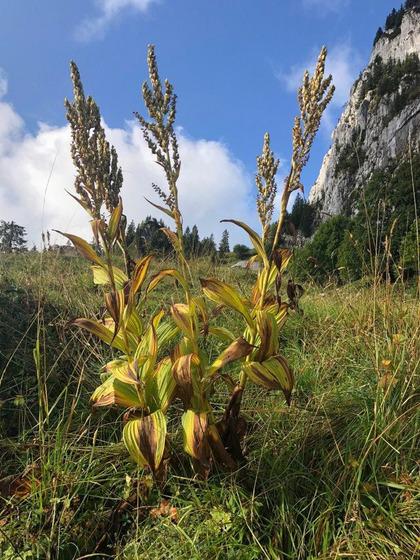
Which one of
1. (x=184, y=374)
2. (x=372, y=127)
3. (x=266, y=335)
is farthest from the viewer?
(x=372, y=127)

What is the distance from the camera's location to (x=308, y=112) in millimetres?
1648

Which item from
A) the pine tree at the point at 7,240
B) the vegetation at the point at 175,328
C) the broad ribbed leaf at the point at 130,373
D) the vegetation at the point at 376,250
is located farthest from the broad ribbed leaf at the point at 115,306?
the pine tree at the point at 7,240

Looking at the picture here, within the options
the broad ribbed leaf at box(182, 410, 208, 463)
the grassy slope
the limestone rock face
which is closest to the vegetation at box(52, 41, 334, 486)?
the broad ribbed leaf at box(182, 410, 208, 463)

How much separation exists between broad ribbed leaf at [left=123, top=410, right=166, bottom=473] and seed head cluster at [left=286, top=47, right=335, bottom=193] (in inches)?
47.9

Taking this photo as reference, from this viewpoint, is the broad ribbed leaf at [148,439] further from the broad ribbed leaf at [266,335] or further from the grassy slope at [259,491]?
the broad ribbed leaf at [266,335]

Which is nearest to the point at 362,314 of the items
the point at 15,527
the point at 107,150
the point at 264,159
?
the point at 264,159

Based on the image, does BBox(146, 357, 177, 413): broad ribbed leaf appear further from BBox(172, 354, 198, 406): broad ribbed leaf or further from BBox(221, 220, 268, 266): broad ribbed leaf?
BBox(221, 220, 268, 266): broad ribbed leaf

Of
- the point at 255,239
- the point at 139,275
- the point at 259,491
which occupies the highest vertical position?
the point at 255,239

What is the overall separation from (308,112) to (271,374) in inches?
47.7

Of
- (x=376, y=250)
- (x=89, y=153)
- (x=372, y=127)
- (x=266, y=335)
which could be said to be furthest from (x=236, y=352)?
(x=372, y=127)

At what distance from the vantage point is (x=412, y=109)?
69562mm

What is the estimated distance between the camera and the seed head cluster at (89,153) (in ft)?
5.57

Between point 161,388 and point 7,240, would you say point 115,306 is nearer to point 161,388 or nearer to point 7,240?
point 161,388

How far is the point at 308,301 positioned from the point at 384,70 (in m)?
102
